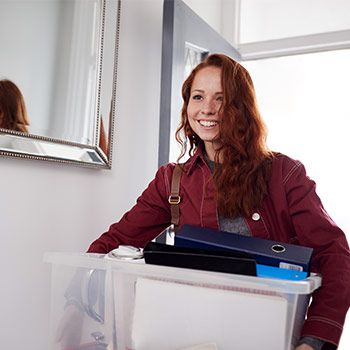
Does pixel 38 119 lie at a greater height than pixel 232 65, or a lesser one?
lesser

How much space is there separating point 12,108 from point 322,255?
0.73 m

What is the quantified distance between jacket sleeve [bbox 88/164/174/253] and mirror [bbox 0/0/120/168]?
214 mm

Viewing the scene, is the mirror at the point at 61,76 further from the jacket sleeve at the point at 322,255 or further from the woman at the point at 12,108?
the jacket sleeve at the point at 322,255

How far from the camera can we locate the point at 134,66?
1461mm

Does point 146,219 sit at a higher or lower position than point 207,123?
lower

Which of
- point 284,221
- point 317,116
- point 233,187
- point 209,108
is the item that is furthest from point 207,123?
point 317,116

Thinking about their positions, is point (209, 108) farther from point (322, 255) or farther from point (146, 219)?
point (322, 255)

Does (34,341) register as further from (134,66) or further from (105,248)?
(134,66)

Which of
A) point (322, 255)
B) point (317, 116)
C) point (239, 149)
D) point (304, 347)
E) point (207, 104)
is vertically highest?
point (317, 116)

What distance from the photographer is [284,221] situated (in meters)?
0.97

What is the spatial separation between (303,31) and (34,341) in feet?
5.51

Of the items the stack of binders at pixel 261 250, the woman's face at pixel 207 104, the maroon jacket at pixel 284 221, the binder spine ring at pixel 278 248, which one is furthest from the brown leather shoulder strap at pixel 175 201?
the binder spine ring at pixel 278 248

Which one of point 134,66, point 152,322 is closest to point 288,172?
point 152,322

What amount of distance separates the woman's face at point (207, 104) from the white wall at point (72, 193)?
1.19 feet
